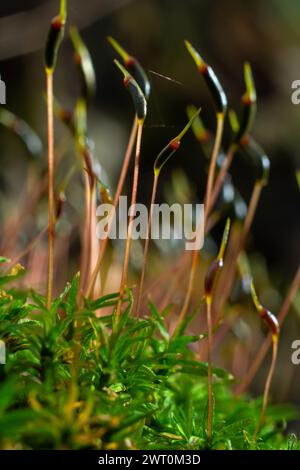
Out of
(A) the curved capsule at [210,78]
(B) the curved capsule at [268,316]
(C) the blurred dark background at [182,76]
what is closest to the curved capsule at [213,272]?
(B) the curved capsule at [268,316]

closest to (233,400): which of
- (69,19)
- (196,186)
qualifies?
(196,186)

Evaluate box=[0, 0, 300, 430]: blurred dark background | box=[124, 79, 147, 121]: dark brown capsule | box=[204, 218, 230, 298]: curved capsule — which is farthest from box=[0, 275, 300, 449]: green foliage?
box=[0, 0, 300, 430]: blurred dark background

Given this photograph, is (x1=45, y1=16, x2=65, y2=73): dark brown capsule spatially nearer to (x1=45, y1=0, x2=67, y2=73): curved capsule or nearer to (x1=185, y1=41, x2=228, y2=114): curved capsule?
(x1=45, y1=0, x2=67, y2=73): curved capsule

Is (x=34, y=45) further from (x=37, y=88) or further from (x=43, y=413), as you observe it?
(x=43, y=413)

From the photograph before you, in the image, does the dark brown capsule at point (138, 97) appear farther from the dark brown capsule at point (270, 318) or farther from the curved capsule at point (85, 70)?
the dark brown capsule at point (270, 318)

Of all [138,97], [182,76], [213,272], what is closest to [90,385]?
[213,272]

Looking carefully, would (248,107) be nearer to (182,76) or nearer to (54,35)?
(54,35)

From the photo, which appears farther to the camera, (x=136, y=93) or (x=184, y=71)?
(x=184, y=71)
